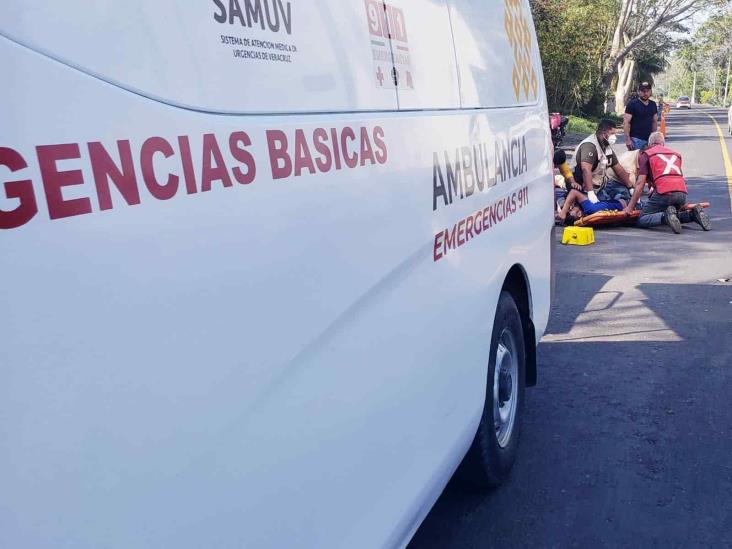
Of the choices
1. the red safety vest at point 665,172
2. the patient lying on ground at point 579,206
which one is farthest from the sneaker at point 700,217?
the patient lying on ground at point 579,206

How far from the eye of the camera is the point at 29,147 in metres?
1.20

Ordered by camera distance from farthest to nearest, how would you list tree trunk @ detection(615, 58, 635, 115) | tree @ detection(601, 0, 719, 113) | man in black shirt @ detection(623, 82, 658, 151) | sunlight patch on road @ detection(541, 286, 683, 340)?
1. tree trunk @ detection(615, 58, 635, 115)
2. tree @ detection(601, 0, 719, 113)
3. man in black shirt @ detection(623, 82, 658, 151)
4. sunlight patch on road @ detection(541, 286, 683, 340)

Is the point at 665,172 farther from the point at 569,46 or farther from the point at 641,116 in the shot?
the point at 569,46

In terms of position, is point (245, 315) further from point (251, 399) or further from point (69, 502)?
point (69, 502)

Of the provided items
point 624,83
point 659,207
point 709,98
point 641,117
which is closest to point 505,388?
point 659,207

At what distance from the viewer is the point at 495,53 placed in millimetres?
3799

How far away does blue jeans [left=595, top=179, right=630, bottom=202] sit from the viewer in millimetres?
10836

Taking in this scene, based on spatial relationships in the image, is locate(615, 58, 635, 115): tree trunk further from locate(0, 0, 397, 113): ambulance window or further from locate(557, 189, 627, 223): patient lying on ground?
locate(0, 0, 397, 113): ambulance window

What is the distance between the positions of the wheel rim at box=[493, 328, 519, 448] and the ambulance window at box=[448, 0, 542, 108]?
3.74 ft

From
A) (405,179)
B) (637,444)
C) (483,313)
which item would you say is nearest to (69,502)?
(405,179)

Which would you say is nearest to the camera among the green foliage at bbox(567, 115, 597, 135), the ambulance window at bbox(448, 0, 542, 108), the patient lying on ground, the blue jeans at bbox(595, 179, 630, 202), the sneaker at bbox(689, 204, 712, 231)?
the ambulance window at bbox(448, 0, 542, 108)

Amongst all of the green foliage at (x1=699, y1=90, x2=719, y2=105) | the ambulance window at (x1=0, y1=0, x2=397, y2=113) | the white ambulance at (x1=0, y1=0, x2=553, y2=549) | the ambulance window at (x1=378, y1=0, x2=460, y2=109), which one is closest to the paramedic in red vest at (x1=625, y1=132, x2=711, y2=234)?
the ambulance window at (x1=378, y1=0, x2=460, y2=109)

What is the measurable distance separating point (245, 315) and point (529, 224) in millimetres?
2760

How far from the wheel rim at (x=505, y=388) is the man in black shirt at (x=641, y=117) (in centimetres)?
1042
